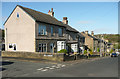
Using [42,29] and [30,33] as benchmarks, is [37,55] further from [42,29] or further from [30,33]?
[42,29]

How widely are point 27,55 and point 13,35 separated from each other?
568 centimetres

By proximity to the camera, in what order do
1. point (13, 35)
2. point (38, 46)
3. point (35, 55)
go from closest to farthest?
point (35, 55)
point (38, 46)
point (13, 35)

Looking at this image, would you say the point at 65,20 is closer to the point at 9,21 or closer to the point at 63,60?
the point at 9,21

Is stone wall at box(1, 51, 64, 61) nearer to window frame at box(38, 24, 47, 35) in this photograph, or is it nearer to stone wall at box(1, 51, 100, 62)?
stone wall at box(1, 51, 100, 62)

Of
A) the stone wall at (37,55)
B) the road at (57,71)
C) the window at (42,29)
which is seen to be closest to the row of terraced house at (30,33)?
the window at (42,29)

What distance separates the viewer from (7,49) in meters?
25.1


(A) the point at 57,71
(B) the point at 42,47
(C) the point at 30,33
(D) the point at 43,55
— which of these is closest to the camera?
(A) the point at 57,71

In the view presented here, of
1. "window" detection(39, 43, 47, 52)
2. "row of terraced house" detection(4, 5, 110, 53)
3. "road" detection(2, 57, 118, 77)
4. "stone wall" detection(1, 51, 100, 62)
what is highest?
"row of terraced house" detection(4, 5, 110, 53)

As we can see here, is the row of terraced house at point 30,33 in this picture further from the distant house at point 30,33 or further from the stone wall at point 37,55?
the stone wall at point 37,55

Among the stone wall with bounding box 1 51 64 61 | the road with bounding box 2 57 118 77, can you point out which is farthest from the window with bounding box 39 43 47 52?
the road with bounding box 2 57 118 77

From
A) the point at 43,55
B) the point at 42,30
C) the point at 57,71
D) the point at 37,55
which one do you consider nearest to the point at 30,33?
the point at 42,30

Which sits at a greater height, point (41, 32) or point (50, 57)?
point (41, 32)

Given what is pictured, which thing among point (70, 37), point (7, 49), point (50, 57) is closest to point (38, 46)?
point (50, 57)

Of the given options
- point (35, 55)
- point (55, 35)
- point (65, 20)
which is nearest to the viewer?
point (35, 55)
